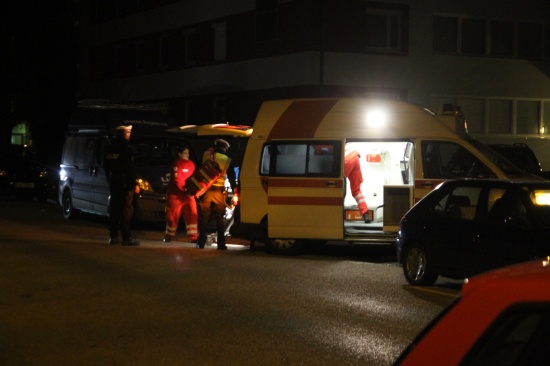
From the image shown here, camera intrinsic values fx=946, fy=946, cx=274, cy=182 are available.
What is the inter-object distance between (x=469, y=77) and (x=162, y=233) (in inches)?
678

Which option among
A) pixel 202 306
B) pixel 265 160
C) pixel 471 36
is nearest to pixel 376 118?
pixel 265 160

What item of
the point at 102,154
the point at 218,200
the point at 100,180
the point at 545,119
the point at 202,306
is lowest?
the point at 202,306

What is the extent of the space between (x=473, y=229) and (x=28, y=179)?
22.1 metres

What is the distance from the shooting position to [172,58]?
39.1m

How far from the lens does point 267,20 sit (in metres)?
32.2

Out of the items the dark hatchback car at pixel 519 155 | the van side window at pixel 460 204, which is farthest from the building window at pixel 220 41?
the van side window at pixel 460 204

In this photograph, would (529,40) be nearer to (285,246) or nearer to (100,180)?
(100,180)

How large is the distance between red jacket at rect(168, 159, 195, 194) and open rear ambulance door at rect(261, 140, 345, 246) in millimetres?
2267

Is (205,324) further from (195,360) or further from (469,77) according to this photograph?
(469,77)

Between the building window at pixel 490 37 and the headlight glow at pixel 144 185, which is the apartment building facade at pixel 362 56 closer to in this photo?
the building window at pixel 490 37

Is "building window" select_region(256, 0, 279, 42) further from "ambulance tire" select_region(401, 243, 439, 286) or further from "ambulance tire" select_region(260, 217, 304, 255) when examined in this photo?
"ambulance tire" select_region(401, 243, 439, 286)

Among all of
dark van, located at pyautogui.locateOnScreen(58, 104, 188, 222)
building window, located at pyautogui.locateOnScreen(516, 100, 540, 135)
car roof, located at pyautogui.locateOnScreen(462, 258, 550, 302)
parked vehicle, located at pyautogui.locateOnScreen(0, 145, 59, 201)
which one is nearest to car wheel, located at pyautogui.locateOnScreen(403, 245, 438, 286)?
dark van, located at pyautogui.locateOnScreen(58, 104, 188, 222)

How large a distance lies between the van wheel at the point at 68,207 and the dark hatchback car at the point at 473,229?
11.9 metres

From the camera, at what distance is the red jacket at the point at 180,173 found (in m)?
16.8
